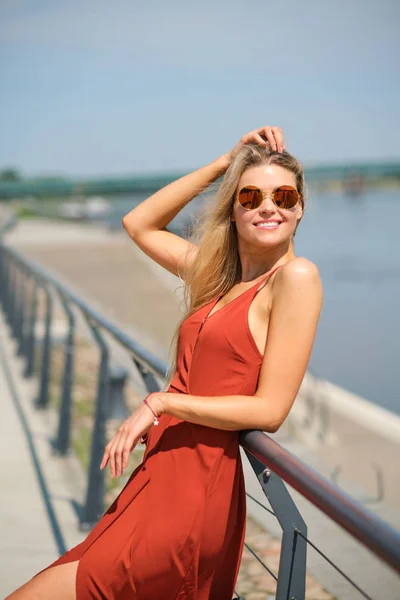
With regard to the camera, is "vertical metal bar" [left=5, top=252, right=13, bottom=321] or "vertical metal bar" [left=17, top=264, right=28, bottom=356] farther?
"vertical metal bar" [left=5, top=252, right=13, bottom=321]

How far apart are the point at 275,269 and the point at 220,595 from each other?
749 millimetres

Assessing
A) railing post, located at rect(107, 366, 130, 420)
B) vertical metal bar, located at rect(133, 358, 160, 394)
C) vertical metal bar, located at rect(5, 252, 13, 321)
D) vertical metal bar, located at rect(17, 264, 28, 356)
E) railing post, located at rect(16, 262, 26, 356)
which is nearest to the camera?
vertical metal bar, located at rect(133, 358, 160, 394)

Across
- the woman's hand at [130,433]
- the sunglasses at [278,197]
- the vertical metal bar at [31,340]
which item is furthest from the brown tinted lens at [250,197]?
the vertical metal bar at [31,340]

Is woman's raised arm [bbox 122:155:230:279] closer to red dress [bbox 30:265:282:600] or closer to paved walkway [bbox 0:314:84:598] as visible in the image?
red dress [bbox 30:265:282:600]

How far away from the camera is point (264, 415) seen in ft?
6.00

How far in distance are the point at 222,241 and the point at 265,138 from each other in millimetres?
285

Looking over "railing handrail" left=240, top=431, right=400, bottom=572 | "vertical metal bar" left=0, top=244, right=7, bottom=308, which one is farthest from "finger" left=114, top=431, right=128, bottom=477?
"vertical metal bar" left=0, top=244, right=7, bottom=308

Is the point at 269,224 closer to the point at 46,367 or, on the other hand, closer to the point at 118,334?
the point at 118,334

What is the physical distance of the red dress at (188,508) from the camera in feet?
5.86

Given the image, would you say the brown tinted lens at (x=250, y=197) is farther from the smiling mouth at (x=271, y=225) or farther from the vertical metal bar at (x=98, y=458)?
the vertical metal bar at (x=98, y=458)

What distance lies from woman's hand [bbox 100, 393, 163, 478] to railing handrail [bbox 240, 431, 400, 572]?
8.0 inches

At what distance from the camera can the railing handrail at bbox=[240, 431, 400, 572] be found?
1247 millimetres

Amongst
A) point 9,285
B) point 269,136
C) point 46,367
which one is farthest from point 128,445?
point 9,285

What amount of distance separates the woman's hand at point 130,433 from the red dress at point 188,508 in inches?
1.9
